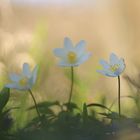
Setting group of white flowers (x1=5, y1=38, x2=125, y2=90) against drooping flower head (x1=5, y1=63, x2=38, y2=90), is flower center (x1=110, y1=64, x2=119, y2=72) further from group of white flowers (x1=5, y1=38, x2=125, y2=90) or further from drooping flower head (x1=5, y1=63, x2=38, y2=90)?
drooping flower head (x1=5, y1=63, x2=38, y2=90)

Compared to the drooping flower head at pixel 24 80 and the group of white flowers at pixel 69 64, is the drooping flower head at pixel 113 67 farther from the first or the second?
the drooping flower head at pixel 24 80

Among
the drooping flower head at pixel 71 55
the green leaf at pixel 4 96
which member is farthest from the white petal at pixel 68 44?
the green leaf at pixel 4 96

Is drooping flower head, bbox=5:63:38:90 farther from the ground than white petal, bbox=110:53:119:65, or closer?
closer

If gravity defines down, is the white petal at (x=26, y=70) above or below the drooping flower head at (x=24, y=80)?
above

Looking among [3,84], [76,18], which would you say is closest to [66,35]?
[76,18]

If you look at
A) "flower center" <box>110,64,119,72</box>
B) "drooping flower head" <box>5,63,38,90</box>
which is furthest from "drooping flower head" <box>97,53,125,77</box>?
"drooping flower head" <box>5,63,38,90</box>

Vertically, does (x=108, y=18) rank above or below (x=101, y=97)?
above

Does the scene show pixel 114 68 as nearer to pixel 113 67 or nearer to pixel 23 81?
pixel 113 67

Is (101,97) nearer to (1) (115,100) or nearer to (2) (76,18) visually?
(1) (115,100)
